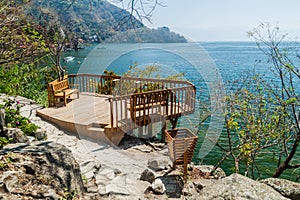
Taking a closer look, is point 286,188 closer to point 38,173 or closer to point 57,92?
point 38,173

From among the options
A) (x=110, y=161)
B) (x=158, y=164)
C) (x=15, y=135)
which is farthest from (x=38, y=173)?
(x=158, y=164)

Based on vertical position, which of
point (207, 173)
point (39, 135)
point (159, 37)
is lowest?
point (207, 173)

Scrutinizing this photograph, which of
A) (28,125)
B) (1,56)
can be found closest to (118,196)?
(1,56)

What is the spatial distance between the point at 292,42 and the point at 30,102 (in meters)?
8.09

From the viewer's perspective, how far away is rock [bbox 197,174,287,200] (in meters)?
2.35

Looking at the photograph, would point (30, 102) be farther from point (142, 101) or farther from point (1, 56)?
point (1, 56)

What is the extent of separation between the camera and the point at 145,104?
664 centimetres

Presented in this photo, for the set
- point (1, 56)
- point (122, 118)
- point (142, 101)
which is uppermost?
point (1, 56)

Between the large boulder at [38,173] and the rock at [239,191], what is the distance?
5.64ft

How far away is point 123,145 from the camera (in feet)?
20.9

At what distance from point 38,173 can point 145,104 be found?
12.9ft

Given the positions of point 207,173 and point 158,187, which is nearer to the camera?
point 158,187

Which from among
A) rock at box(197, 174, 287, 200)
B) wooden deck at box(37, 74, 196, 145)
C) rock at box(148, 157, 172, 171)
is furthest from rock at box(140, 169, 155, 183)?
wooden deck at box(37, 74, 196, 145)

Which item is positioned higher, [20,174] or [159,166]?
[20,174]
